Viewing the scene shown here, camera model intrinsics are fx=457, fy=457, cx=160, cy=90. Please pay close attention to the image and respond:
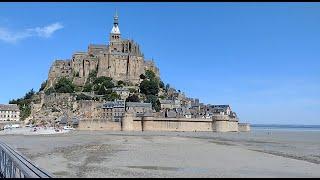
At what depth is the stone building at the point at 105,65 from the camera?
86188 millimetres

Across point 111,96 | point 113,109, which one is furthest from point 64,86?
point 113,109

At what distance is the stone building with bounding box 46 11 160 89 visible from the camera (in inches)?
3393

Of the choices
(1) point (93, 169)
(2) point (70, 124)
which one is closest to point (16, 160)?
(1) point (93, 169)

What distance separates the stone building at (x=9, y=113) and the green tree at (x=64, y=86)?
8137 mm

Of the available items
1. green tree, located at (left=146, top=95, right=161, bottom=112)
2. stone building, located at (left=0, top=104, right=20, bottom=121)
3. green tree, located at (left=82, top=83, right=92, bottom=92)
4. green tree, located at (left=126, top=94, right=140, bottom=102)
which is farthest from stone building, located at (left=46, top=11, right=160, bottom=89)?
stone building, located at (left=0, top=104, right=20, bottom=121)

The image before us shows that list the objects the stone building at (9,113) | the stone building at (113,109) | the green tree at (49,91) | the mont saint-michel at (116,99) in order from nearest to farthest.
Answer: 1. the mont saint-michel at (116,99)
2. the stone building at (113,109)
3. the stone building at (9,113)
4. the green tree at (49,91)

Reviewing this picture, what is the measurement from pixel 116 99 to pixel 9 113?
19.0 meters

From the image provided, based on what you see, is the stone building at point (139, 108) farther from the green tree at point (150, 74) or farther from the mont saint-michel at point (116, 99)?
the green tree at point (150, 74)

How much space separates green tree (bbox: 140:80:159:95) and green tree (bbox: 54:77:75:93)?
12.8 metres

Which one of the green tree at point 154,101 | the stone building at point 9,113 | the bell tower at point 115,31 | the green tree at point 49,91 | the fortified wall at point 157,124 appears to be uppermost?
the bell tower at point 115,31

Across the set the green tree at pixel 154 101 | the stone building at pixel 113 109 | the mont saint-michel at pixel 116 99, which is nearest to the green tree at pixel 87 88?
the mont saint-michel at pixel 116 99

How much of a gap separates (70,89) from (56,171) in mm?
69436

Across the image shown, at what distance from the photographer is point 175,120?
70.6 meters

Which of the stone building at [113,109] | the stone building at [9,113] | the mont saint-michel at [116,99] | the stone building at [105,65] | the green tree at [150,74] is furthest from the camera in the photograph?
the green tree at [150,74]
